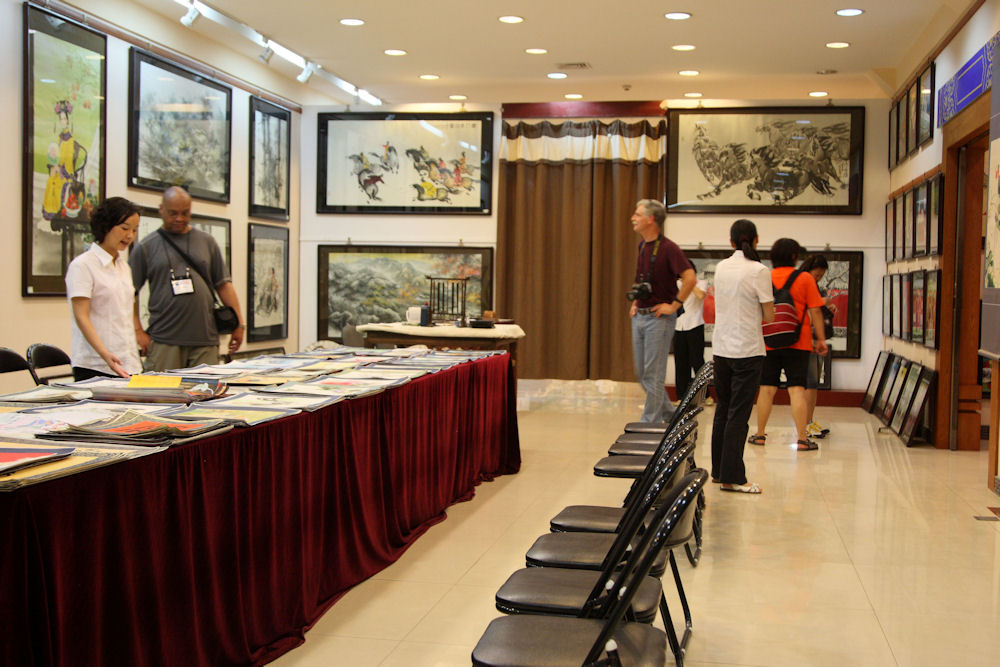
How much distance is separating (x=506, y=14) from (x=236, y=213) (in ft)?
10.8

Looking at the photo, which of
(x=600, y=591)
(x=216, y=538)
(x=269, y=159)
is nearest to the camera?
(x=600, y=591)

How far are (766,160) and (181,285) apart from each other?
6828mm

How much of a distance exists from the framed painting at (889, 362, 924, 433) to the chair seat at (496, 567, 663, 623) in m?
6.01

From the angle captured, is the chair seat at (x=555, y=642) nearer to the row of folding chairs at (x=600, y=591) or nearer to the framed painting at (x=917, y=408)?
the row of folding chairs at (x=600, y=591)

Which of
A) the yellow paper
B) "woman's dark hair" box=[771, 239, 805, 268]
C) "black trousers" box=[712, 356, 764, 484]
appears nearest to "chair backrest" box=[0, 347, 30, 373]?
the yellow paper

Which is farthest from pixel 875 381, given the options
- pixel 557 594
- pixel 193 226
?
pixel 557 594

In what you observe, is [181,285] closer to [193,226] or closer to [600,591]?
[193,226]

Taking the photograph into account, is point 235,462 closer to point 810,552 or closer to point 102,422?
point 102,422

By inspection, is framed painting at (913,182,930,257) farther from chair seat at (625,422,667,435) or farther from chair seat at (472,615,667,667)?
chair seat at (472,615,667,667)

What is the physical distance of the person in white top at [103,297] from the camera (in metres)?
4.44

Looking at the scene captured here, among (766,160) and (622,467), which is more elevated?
(766,160)

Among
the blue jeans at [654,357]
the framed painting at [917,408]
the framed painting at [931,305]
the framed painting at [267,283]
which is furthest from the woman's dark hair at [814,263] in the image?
the framed painting at [267,283]

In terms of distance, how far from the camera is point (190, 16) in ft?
24.8

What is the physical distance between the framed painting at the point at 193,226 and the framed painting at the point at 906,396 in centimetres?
569
